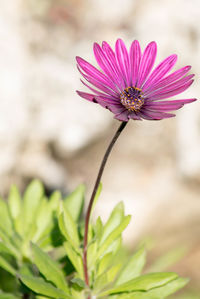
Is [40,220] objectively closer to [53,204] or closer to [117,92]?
[53,204]

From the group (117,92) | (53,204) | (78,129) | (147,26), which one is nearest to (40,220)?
(53,204)

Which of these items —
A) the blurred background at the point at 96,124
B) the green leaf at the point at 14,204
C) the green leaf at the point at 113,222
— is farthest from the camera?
the blurred background at the point at 96,124

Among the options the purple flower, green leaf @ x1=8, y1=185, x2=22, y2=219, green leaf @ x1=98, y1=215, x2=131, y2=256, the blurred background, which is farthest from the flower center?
the blurred background

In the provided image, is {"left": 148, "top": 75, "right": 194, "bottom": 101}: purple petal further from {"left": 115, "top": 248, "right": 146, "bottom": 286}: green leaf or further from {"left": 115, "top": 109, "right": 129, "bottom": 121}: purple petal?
{"left": 115, "top": 248, "right": 146, "bottom": 286}: green leaf

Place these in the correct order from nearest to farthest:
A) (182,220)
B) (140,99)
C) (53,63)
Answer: (140,99)
(53,63)
(182,220)

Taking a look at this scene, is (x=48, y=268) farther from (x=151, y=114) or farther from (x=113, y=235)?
(x=151, y=114)

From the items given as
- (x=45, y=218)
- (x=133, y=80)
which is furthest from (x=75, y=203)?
(x=133, y=80)

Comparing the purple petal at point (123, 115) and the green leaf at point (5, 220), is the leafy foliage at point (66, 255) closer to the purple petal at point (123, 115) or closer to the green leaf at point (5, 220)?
the green leaf at point (5, 220)

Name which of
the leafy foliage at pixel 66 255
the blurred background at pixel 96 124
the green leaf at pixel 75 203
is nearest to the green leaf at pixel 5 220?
the leafy foliage at pixel 66 255
